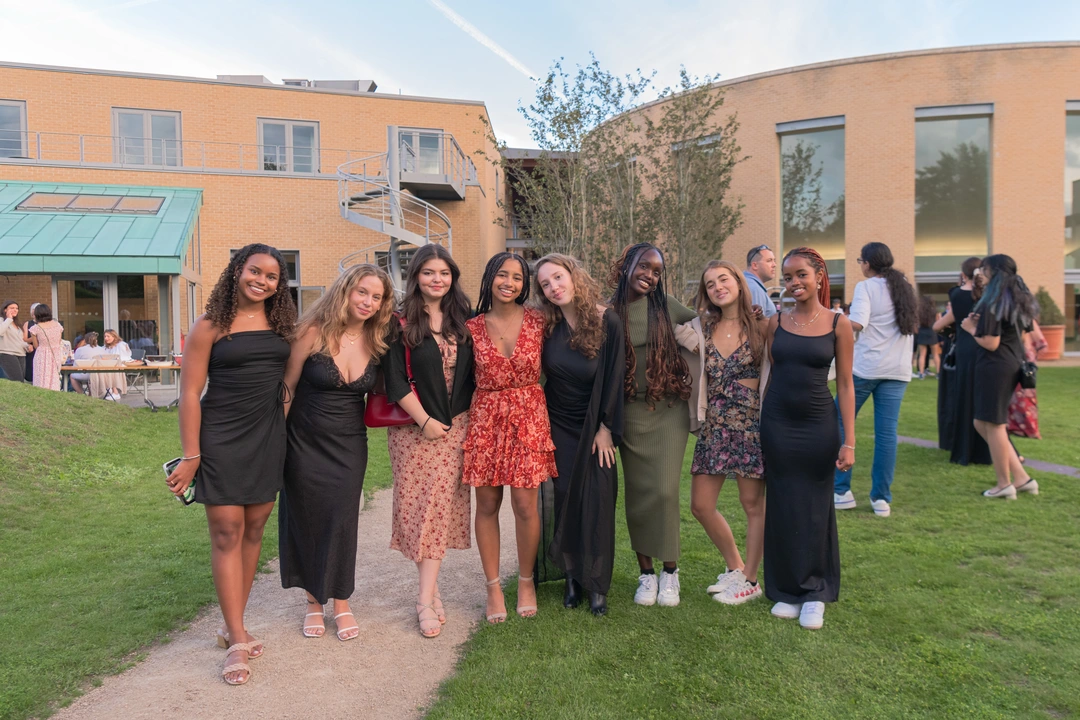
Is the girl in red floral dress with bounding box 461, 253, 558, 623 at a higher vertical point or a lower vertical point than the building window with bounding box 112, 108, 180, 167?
lower

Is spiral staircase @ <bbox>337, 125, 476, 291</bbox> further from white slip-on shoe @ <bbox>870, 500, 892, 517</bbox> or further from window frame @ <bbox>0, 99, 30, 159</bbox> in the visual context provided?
white slip-on shoe @ <bbox>870, 500, 892, 517</bbox>

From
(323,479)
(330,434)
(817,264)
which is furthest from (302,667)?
(817,264)

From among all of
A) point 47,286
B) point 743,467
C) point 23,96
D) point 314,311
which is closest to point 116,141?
point 23,96

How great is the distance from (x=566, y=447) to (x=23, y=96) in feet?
75.0

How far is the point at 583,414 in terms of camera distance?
3.88 meters

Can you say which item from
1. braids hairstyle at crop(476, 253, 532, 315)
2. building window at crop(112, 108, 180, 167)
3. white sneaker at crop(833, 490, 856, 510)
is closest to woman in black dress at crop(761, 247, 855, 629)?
braids hairstyle at crop(476, 253, 532, 315)

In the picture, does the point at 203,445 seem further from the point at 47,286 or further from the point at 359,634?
the point at 47,286

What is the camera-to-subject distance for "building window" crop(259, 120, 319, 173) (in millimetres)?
21109

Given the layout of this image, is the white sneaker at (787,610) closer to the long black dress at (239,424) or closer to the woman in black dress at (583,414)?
the woman in black dress at (583,414)

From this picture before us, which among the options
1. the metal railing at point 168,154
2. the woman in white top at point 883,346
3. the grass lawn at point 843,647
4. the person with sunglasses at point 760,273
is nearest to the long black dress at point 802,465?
the grass lawn at point 843,647

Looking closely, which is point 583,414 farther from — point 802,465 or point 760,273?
point 760,273

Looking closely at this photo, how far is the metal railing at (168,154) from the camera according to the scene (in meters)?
19.8

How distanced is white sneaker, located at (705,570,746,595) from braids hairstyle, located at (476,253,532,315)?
6.43 feet

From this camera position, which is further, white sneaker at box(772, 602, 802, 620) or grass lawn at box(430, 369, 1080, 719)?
white sneaker at box(772, 602, 802, 620)
